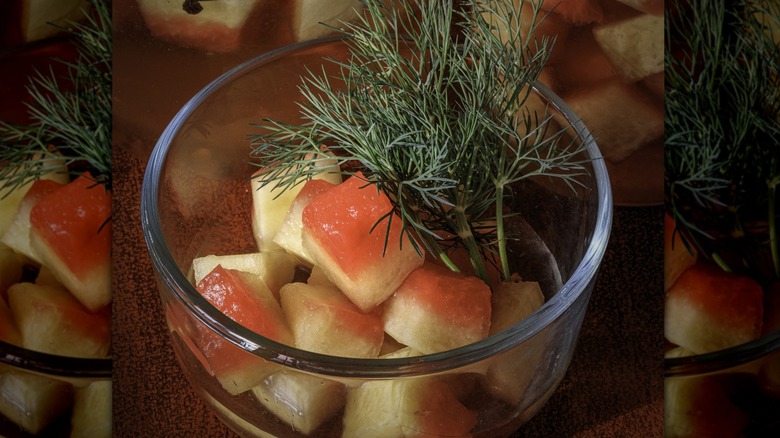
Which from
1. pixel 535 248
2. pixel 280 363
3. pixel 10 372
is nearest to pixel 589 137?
pixel 535 248

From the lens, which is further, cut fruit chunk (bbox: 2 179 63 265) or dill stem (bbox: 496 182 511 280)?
cut fruit chunk (bbox: 2 179 63 265)

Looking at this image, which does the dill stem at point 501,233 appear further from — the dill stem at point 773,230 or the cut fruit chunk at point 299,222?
the dill stem at point 773,230

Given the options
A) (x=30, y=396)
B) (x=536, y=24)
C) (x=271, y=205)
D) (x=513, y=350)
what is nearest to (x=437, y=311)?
(x=513, y=350)

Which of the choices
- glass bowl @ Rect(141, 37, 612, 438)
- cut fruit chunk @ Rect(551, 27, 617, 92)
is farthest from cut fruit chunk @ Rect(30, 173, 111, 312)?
cut fruit chunk @ Rect(551, 27, 617, 92)

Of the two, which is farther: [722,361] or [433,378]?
[722,361]

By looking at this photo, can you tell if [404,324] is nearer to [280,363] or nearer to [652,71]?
[280,363]

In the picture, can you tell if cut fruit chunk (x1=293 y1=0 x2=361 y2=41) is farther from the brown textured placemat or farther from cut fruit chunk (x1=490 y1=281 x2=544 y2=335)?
cut fruit chunk (x1=490 y1=281 x2=544 y2=335)
